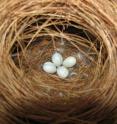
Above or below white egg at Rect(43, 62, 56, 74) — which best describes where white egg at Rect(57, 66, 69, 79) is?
below

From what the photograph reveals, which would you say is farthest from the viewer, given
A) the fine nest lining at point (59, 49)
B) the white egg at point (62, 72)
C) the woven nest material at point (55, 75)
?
the white egg at point (62, 72)

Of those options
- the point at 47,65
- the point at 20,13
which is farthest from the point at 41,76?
the point at 20,13

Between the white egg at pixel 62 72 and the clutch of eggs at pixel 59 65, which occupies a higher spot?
the clutch of eggs at pixel 59 65

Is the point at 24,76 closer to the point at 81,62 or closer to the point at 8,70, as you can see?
the point at 8,70

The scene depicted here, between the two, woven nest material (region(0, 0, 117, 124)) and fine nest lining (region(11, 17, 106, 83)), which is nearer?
woven nest material (region(0, 0, 117, 124))

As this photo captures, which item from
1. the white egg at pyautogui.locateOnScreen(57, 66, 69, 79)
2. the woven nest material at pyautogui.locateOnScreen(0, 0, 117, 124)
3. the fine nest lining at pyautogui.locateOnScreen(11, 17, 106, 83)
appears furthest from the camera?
the white egg at pyautogui.locateOnScreen(57, 66, 69, 79)

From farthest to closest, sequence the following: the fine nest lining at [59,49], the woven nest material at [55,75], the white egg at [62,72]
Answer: the white egg at [62,72] < the fine nest lining at [59,49] < the woven nest material at [55,75]
